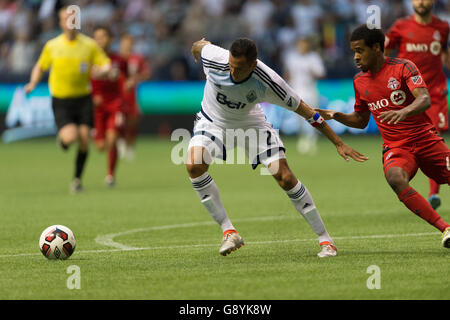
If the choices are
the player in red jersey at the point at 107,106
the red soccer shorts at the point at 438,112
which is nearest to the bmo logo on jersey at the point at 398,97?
the red soccer shorts at the point at 438,112

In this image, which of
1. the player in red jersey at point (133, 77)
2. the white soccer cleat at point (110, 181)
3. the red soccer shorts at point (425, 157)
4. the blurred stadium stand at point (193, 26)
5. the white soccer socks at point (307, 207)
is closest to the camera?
the white soccer socks at point (307, 207)

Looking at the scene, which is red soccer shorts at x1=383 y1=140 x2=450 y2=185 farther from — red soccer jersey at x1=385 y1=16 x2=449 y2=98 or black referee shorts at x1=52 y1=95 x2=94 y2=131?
black referee shorts at x1=52 y1=95 x2=94 y2=131

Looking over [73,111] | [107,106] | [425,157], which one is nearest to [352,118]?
[425,157]

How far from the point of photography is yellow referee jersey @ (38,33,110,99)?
1376cm

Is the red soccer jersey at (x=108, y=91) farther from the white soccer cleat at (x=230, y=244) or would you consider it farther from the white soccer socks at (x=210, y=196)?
the white soccer cleat at (x=230, y=244)

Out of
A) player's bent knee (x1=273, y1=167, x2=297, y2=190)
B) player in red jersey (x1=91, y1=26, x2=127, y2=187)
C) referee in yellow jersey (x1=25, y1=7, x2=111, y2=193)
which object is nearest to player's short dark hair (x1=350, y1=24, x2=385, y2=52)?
player's bent knee (x1=273, y1=167, x2=297, y2=190)

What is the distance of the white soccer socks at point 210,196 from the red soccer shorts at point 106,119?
811 centimetres

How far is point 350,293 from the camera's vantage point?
19.3 feet

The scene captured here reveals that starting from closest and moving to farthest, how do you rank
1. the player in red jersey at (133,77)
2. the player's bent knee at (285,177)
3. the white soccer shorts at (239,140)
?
the player's bent knee at (285,177), the white soccer shorts at (239,140), the player in red jersey at (133,77)

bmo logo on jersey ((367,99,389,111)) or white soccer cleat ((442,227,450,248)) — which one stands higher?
bmo logo on jersey ((367,99,389,111))

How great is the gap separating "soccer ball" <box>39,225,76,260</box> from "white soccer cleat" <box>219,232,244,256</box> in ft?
4.20

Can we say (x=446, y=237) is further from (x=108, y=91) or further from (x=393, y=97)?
(x=108, y=91)

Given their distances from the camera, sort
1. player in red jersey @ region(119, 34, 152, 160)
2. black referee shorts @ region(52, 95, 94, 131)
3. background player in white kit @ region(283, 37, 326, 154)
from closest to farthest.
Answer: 1. black referee shorts @ region(52, 95, 94, 131)
2. player in red jersey @ region(119, 34, 152, 160)
3. background player in white kit @ region(283, 37, 326, 154)

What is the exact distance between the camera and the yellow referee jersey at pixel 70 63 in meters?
13.8
